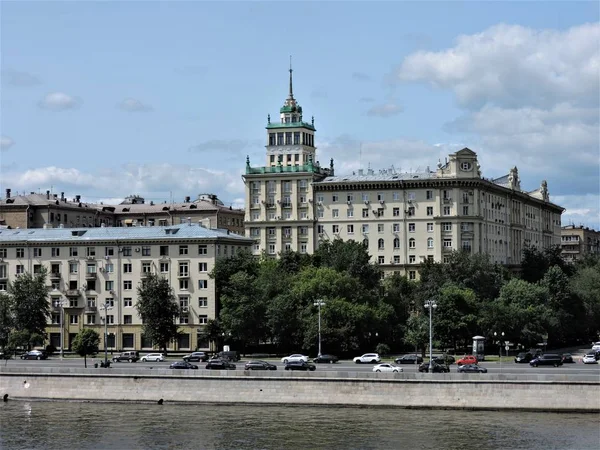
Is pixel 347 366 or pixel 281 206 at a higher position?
pixel 281 206

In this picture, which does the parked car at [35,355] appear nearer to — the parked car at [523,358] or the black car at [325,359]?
the black car at [325,359]

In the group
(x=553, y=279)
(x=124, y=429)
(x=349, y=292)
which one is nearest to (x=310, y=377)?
(x=124, y=429)

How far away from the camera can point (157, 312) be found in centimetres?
12700

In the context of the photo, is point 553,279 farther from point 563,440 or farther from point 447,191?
point 563,440

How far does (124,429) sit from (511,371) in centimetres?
3274

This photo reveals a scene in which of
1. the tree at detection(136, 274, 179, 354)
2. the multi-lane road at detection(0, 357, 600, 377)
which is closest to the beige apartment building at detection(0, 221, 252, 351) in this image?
the tree at detection(136, 274, 179, 354)

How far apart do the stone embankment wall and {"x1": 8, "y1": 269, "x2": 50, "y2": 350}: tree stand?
104 feet

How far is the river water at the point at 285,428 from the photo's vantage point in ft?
236

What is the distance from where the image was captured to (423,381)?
279ft

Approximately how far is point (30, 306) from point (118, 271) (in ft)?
35.4

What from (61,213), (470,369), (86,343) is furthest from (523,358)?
(61,213)

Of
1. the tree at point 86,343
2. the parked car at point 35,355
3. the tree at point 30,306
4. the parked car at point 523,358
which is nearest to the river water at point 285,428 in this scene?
the tree at point 86,343

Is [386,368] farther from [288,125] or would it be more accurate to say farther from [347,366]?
[288,125]

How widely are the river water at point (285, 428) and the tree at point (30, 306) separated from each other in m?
39.6
